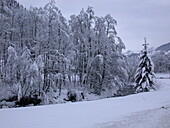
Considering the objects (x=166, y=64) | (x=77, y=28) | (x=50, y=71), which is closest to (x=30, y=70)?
(x=50, y=71)

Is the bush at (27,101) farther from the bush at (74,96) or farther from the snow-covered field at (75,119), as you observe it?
the snow-covered field at (75,119)

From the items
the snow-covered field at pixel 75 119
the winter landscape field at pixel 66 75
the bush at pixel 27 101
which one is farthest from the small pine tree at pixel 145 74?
the snow-covered field at pixel 75 119

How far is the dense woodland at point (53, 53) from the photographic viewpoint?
11859 millimetres

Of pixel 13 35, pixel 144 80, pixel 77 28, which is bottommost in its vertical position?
pixel 144 80

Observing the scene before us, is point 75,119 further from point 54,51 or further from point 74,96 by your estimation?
point 54,51

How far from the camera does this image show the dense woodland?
11859 millimetres

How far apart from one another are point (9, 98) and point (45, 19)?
792 centimetres

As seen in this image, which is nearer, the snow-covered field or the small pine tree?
the snow-covered field

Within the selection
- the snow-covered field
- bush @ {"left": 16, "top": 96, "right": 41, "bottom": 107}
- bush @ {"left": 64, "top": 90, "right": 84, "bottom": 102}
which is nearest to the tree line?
bush @ {"left": 16, "top": 96, "right": 41, "bottom": 107}

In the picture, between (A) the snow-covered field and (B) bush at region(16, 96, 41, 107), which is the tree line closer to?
(B) bush at region(16, 96, 41, 107)

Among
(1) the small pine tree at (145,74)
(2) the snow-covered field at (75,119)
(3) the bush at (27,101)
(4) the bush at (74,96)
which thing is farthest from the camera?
(1) the small pine tree at (145,74)

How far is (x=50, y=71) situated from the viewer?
14758 millimetres

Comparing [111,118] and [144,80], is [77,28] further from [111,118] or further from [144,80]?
[111,118]

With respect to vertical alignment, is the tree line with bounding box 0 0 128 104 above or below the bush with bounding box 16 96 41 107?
above
